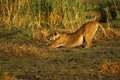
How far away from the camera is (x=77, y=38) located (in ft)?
41.7

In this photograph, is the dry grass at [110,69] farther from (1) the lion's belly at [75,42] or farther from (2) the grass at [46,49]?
(1) the lion's belly at [75,42]

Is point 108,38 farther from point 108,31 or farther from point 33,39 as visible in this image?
point 33,39

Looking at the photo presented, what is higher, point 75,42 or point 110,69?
point 110,69

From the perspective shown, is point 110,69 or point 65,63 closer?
point 110,69

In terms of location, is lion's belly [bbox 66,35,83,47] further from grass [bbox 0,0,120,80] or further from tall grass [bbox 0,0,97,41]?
tall grass [bbox 0,0,97,41]

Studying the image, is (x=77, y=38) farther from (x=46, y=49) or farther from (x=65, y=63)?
(x=65, y=63)

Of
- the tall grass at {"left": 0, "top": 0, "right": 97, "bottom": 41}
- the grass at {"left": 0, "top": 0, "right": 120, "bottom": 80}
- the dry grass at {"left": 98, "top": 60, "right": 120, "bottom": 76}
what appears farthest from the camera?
the tall grass at {"left": 0, "top": 0, "right": 97, "bottom": 41}

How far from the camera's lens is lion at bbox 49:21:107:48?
12656mm

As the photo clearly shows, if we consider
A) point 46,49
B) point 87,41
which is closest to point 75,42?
point 87,41

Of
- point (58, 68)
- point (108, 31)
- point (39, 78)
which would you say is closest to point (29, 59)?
point (58, 68)

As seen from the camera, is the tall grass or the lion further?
the tall grass

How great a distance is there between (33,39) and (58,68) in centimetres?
435

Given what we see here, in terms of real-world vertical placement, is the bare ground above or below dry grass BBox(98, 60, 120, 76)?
below

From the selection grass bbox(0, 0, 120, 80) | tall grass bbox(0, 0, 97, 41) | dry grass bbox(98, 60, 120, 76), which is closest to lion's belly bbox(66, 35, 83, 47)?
grass bbox(0, 0, 120, 80)
